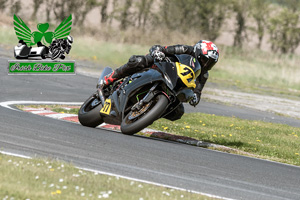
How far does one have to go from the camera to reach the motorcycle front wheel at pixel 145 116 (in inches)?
338

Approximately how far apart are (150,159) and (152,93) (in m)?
1.56

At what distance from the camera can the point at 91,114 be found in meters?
9.92

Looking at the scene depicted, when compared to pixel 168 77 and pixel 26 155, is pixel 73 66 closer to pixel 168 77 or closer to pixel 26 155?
pixel 168 77

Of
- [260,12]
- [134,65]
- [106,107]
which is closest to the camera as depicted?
[134,65]

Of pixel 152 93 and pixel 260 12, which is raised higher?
pixel 152 93

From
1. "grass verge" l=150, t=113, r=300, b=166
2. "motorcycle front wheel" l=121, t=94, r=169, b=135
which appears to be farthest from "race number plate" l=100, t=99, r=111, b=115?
"grass verge" l=150, t=113, r=300, b=166

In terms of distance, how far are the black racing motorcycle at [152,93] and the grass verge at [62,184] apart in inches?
102

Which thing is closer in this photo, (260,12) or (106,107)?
(106,107)

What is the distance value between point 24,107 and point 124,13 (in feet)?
123

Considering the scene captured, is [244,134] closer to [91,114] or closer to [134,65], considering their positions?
[91,114]

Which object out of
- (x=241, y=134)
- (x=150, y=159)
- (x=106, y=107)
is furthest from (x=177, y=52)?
(x=241, y=134)

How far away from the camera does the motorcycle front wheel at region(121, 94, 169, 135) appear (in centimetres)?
A: 859

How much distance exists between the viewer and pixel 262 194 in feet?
21.9

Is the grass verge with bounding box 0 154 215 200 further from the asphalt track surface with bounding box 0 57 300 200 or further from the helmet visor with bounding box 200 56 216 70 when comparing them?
the helmet visor with bounding box 200 56 216 70
